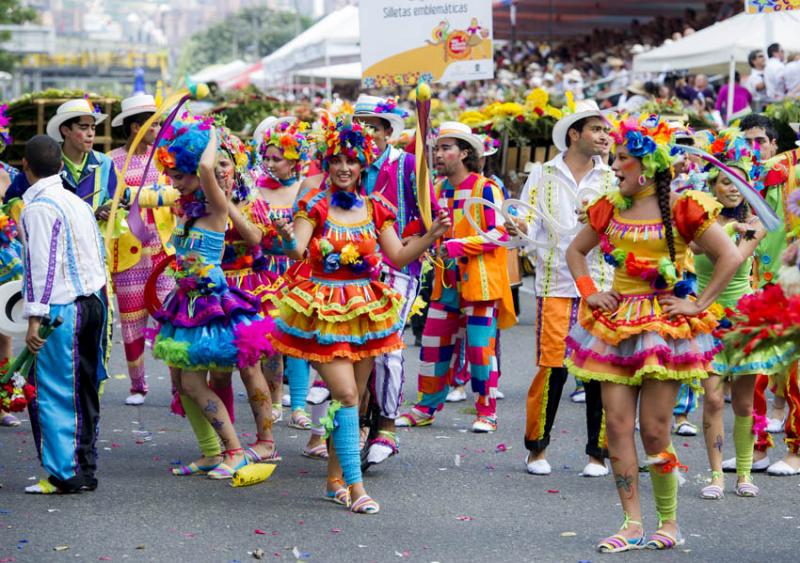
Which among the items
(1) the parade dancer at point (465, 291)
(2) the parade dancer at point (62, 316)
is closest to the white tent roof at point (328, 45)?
(1) the parade dancer at point (465, 291)

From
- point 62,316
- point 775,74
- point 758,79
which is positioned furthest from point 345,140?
point 758,79

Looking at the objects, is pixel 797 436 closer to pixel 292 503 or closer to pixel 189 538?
pixel 292 503

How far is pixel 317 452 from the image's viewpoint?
7980 mm

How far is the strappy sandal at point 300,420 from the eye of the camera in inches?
346

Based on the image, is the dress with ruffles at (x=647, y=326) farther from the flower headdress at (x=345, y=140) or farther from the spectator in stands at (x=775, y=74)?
the spectator in stands at (x=775, y=74)

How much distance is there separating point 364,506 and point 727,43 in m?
12.2

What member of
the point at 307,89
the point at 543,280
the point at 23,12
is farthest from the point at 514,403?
the point at 23,12

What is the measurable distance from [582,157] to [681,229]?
87.3 inches

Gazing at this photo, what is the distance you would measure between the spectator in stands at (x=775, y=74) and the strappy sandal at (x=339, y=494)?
1041cm

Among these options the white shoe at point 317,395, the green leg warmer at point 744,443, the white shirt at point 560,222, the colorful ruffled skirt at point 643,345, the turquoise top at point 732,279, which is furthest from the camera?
the white shoe at point 317,395

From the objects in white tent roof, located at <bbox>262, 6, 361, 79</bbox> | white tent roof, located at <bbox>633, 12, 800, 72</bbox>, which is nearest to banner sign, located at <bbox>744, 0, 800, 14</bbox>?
white tent roof, located at <bbox>633, 12, 800, 72</bbox>

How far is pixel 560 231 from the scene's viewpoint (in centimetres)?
783

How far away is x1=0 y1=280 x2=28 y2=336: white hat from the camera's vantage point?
704 cm

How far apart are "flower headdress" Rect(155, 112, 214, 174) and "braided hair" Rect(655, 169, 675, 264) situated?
2370 millimetres
